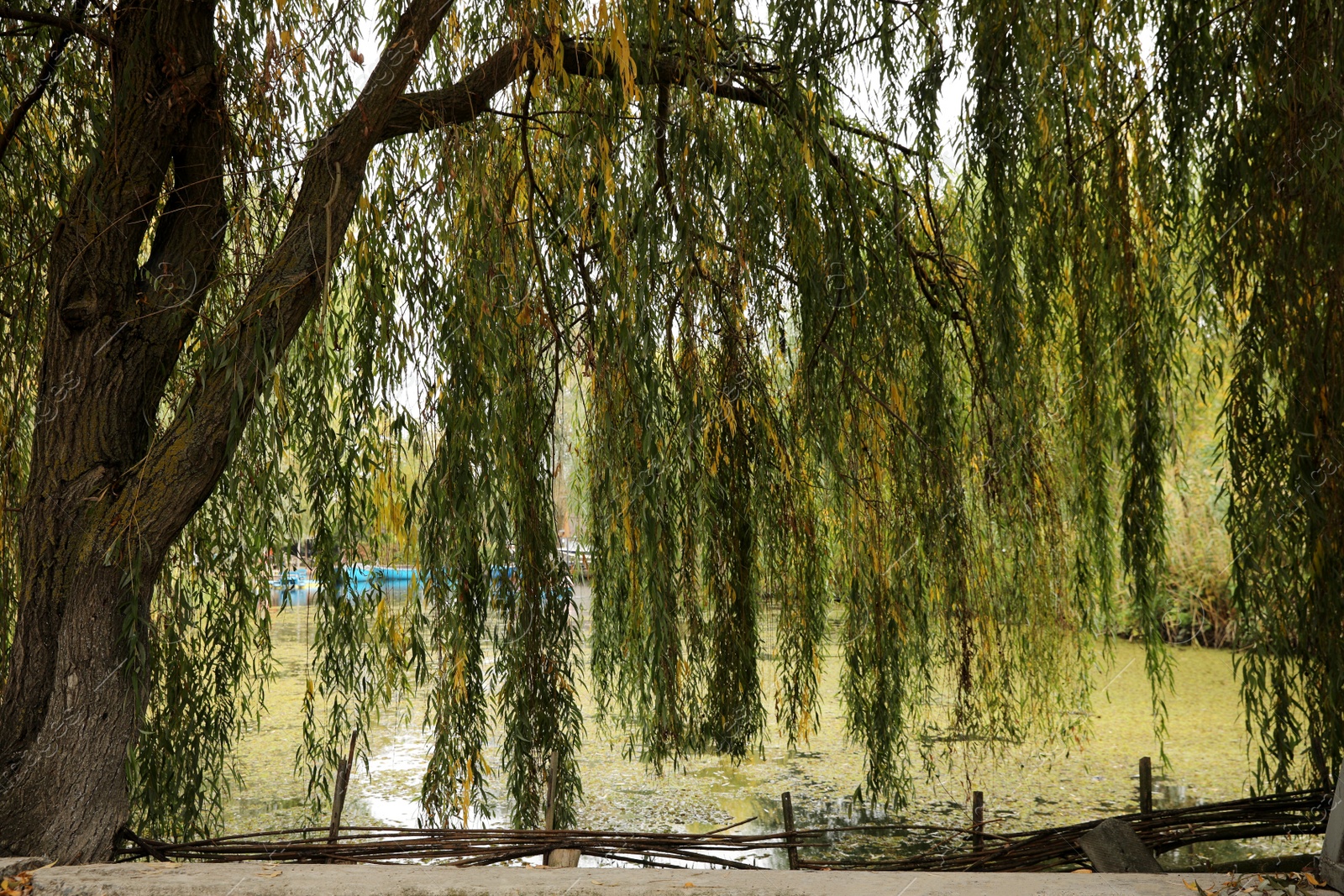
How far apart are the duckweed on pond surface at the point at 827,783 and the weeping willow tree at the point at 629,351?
160 cm

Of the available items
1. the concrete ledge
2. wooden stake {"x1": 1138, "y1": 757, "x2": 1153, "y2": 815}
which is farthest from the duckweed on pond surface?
the concrete ledge

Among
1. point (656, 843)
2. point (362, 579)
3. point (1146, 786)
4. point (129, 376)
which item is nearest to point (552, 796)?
point (656, 843)

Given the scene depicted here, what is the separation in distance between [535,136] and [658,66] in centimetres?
68

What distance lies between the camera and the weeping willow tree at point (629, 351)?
186cm

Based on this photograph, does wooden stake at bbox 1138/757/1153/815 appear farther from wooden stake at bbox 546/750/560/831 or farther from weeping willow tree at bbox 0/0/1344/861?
wooden stake at bbox 546/750/560/831

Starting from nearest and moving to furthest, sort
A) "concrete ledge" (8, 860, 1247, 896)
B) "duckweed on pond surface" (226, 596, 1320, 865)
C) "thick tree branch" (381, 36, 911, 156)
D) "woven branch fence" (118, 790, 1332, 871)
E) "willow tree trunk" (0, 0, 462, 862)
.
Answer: "concrete ledge" (8, 860, 1247, 896), "willow tree trunk" (0, 0, 462, 862), "woven branch fence" (118, 790, 1332, 871), "thick tree branch" (381, 36, 911, 156), "duckweed on pond surface" (226, 596, 1320, 865)

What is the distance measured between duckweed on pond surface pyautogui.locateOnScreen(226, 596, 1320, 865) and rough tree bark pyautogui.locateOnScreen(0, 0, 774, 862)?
2.27 metres

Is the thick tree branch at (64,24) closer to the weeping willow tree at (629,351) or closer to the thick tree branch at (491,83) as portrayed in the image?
the weeping willow tree at (629,351)

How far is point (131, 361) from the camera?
6.61ft

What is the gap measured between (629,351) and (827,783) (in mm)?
3133

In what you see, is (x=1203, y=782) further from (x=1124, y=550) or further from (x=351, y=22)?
(x=351, y=22)

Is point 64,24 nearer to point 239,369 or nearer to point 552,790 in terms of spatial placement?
point 239,369

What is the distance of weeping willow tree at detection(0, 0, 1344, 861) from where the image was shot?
73.1 inches

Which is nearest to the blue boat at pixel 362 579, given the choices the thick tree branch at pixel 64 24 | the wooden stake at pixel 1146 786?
the thick tree branch at pixel 64 24
